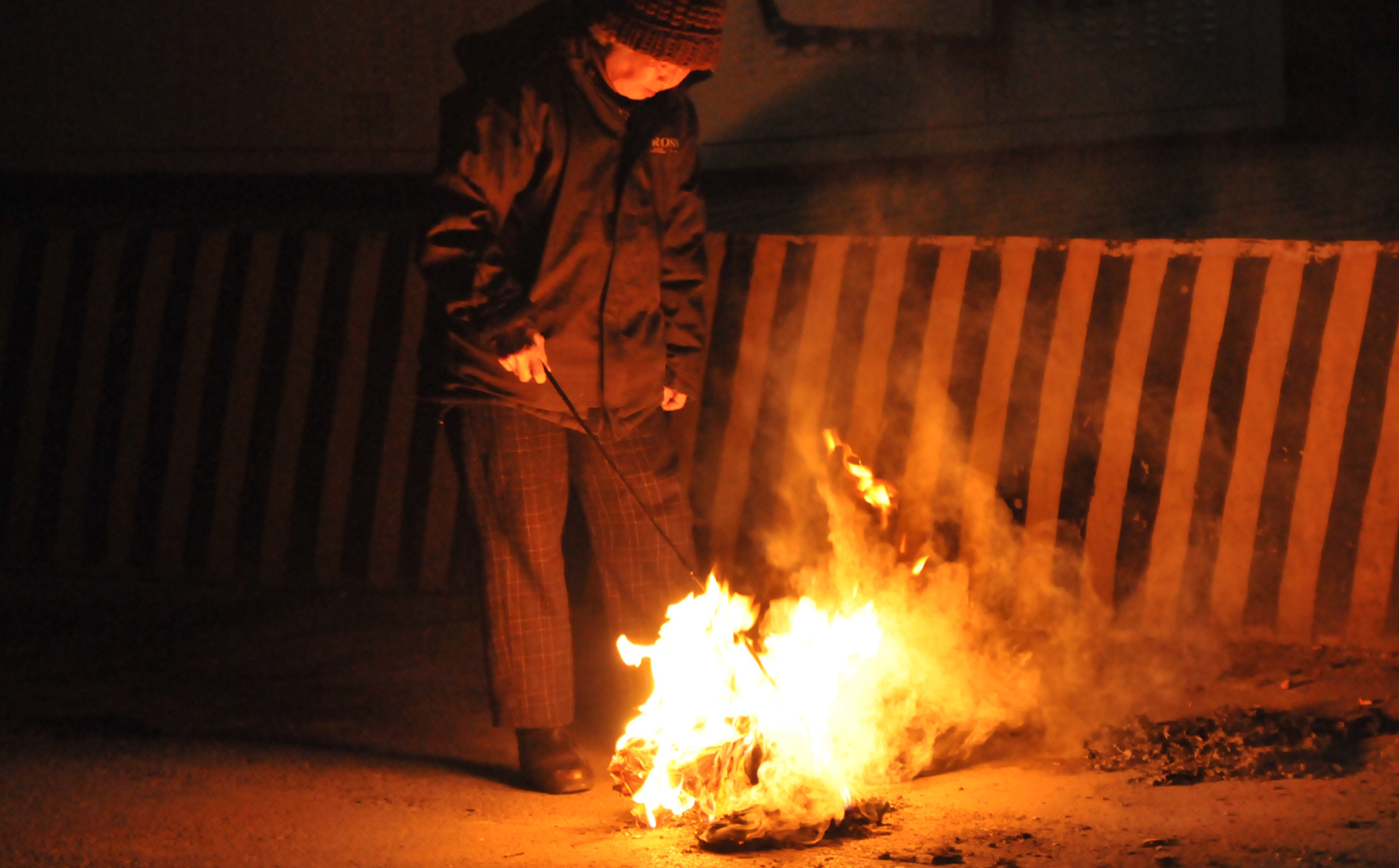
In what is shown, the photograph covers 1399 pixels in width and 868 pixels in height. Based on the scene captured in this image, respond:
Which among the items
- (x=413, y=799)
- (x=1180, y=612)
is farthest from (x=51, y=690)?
(x=1180, y=612)

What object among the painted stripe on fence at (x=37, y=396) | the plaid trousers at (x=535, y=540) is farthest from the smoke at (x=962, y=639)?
the painted stripe on fence at (x=37, y=396)

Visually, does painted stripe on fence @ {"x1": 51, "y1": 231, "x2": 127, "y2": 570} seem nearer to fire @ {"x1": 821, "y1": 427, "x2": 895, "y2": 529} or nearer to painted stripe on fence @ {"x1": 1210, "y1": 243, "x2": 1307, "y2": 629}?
fire @ {"x1": 821, "y1": 427, "x2": 895, "y2": 529}

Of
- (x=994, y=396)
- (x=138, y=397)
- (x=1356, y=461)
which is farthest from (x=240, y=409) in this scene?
(x=1356, y=461)

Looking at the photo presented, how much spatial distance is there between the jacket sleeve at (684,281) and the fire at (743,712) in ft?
2.23

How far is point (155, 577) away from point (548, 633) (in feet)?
9.99

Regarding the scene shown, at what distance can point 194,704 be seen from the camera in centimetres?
474

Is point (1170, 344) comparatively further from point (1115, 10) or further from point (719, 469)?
point (1115, 10)

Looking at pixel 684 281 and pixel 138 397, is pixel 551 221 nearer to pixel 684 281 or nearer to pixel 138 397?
pixel 684 281

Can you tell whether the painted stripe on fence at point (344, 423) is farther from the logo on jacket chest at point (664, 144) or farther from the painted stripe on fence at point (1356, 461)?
the painted stripe on fence at point (1356, 461)

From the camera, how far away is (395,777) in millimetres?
3957

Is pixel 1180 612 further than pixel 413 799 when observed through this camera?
Yes

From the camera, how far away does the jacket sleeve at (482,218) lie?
3.47m

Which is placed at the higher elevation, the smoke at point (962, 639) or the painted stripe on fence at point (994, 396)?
the painted stripe on fence at point (994, 396)

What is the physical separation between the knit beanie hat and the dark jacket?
0.14m
